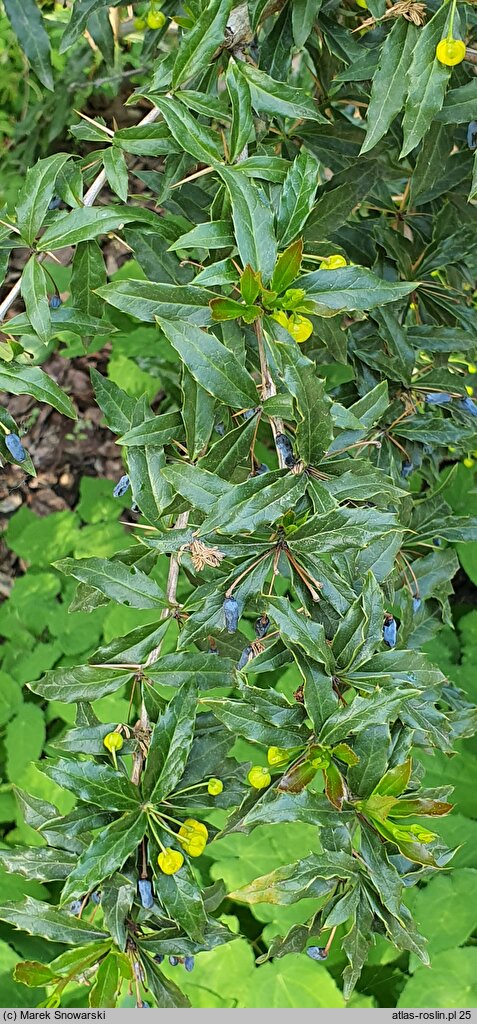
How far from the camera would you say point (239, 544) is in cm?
80

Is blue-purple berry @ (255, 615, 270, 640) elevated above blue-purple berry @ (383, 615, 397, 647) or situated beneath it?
elevated above

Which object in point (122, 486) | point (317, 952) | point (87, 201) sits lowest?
point (317, 952)

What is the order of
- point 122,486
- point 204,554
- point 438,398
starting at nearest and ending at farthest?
point 204,554
point 122,486
point 438,398

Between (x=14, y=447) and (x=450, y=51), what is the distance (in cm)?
65

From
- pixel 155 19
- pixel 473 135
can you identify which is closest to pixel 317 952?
pixel 473 135

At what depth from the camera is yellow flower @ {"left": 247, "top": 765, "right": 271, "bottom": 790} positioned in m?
0.80

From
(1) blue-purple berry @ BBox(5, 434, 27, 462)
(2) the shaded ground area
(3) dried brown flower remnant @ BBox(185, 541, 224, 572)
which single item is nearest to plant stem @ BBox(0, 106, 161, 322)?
(1) blue-purple berry @ BBox(5, 434, 27, 462)

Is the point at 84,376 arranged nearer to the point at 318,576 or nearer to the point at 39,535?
the point at 39,535

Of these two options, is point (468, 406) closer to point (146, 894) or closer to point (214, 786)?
point (214, 786)

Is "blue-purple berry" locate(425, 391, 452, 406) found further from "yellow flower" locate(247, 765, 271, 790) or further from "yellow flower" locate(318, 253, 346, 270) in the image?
"yellow flower" locate(247, 765, 271, 790)

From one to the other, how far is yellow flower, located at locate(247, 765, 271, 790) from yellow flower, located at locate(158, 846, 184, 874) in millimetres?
108

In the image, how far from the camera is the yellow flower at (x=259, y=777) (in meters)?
0.80

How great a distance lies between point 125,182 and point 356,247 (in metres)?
0.50

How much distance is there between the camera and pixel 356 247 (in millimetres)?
1283
